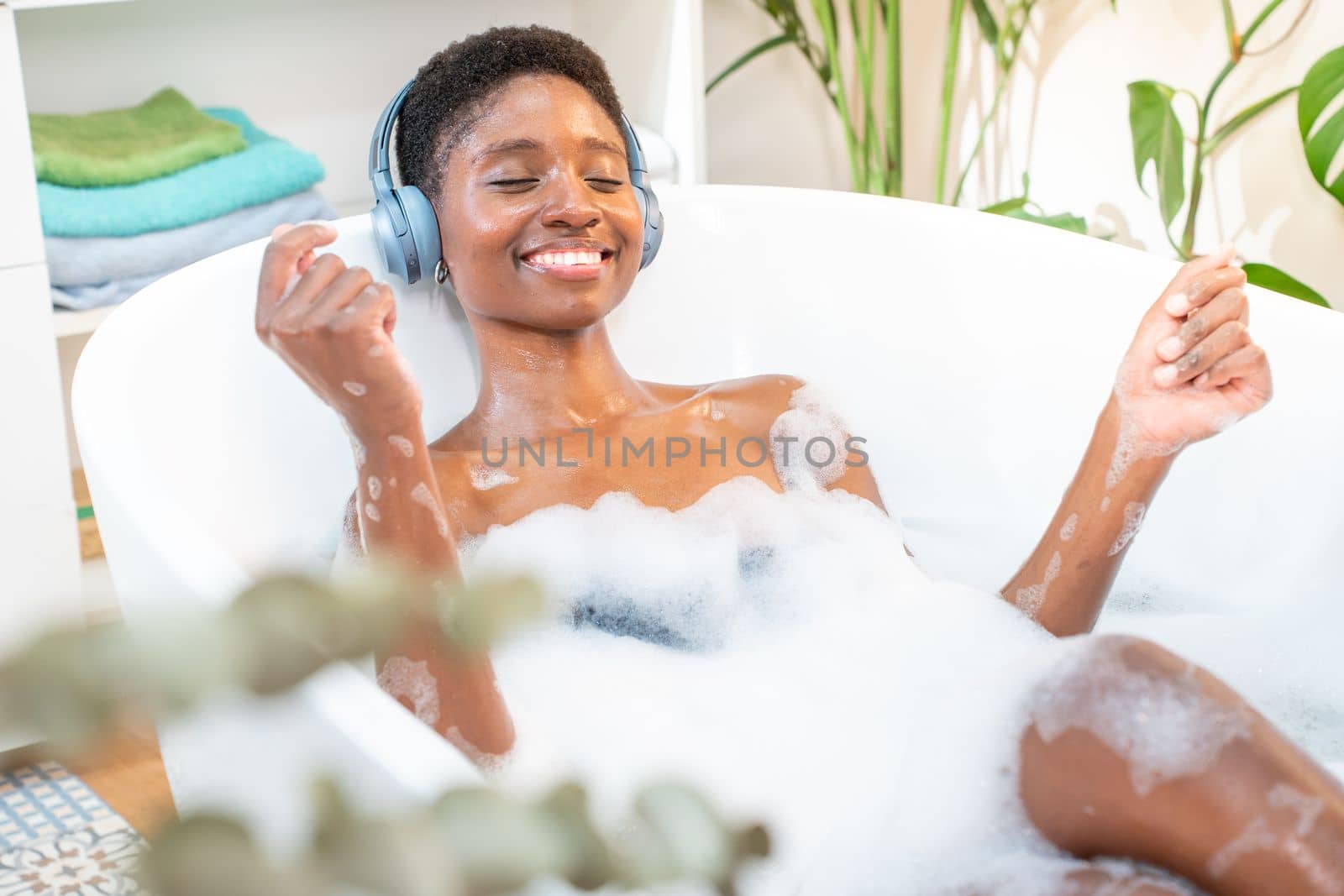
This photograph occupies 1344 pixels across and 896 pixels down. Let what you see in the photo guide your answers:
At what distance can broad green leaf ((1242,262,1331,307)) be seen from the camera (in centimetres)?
149

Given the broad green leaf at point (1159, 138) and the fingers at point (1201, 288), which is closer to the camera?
the fingers at point (1201, 288)

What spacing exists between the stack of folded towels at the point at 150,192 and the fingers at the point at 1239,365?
1.10 metres

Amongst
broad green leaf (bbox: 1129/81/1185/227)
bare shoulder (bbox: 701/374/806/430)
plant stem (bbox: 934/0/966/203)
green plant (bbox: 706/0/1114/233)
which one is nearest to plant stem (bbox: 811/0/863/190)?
green plant (bbox: 706/0/1114/233)

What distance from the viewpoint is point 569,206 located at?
1.17 m

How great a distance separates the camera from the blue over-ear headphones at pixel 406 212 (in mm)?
1229

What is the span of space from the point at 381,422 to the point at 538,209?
448 mm

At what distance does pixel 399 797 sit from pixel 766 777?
1.35 ft

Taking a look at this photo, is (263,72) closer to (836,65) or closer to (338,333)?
(836,65)

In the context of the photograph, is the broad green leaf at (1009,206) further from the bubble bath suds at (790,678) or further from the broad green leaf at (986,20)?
the bubble bath suds at (790,678)

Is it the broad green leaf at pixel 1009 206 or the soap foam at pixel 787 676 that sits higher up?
the broad green leaf at pixel 1009 206

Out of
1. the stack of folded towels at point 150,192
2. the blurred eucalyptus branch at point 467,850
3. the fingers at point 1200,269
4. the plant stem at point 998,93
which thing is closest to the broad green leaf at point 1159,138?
the plant stem at point 998,93

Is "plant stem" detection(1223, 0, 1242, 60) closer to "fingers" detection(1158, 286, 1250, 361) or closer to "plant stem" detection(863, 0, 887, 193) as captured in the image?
"plant stem" detection(863, 0, 887, 193)

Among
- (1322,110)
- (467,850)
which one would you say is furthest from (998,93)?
(467,850)

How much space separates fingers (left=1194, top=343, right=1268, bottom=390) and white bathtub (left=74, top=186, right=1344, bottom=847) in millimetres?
249
